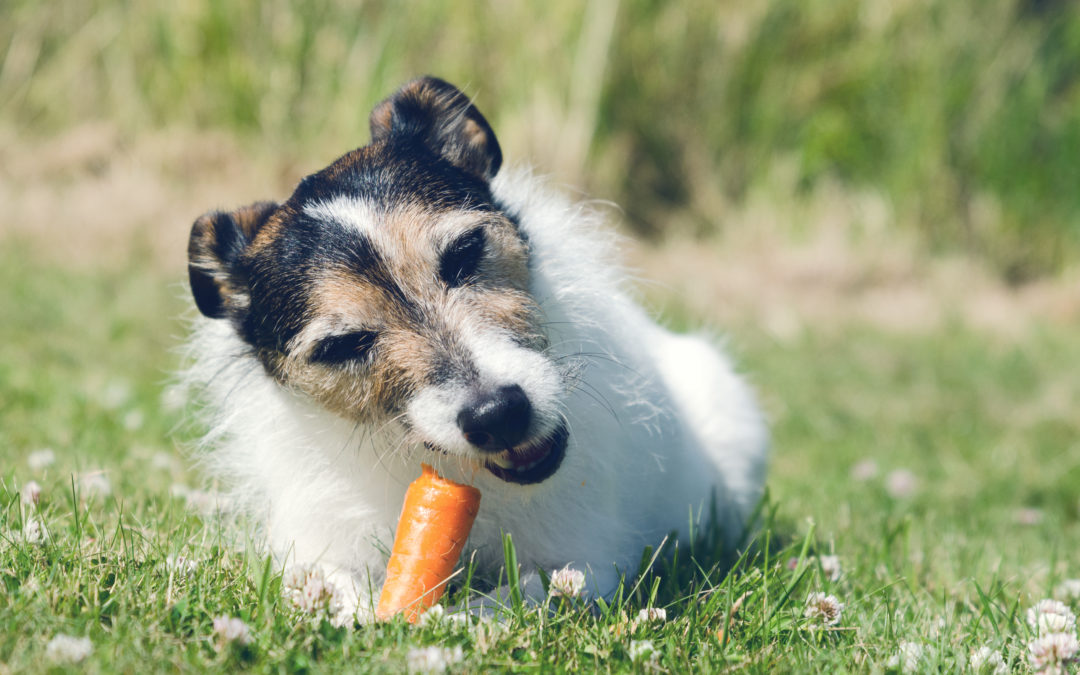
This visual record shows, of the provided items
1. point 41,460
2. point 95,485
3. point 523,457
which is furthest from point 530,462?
point 41,460

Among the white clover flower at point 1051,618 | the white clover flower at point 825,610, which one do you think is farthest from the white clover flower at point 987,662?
the white clover flower at point 825,610

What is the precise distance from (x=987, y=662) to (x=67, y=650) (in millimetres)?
2267

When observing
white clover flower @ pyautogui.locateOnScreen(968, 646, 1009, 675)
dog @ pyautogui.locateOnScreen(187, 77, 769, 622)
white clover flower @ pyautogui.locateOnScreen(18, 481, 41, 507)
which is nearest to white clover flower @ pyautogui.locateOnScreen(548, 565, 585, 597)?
dog @ pyautogui.locateOnScreen(187, 77, 769, 622)

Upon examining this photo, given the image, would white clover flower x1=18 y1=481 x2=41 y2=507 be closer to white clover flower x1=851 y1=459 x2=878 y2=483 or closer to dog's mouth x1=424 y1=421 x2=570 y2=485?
dog's mouth x1=424 y1=421 x2=570 y2=485

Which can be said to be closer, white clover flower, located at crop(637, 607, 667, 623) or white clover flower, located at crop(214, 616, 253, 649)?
white clover flower, located at crop(214, 616, 253, 649)

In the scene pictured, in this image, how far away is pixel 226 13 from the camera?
988 centimetres

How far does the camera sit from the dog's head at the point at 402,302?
8.39 ft

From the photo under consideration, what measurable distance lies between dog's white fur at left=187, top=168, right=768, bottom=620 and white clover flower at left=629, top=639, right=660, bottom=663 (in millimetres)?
462

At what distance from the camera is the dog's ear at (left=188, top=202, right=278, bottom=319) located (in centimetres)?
308

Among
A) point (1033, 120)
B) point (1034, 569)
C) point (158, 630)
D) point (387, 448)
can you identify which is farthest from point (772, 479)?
point (1033, 120)

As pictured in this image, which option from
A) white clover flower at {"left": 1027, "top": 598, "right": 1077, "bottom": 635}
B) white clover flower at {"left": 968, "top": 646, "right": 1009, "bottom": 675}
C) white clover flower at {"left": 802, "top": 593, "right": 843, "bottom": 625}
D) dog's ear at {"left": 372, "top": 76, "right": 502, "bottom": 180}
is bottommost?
white clover flower at {"left": 802, "top": 593, "right": 843, "bottom": 625}


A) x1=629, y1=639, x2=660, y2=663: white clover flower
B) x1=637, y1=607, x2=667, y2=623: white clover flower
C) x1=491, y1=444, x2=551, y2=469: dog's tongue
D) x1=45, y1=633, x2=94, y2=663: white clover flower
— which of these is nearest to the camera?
x1=45, y1=633, x2=94, y2=663: white clover flower

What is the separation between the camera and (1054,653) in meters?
2.39

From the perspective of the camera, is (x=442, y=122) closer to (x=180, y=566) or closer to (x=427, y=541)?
(x=427, y=541)
